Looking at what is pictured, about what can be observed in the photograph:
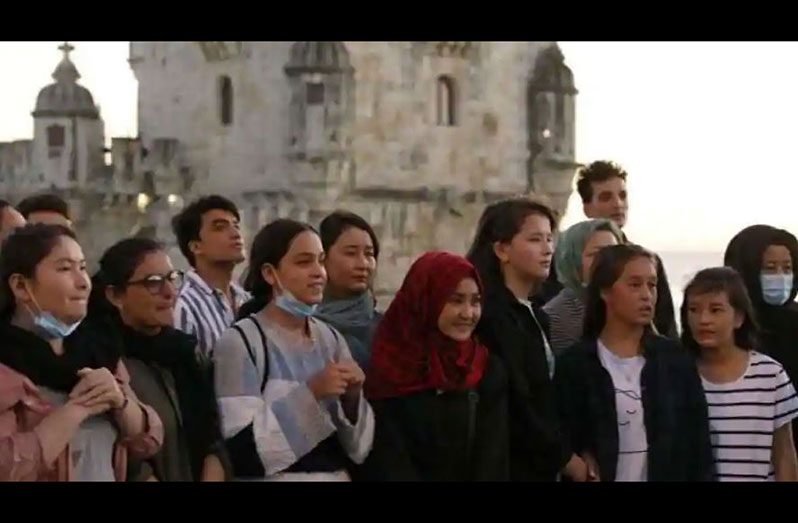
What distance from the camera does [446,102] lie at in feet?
107

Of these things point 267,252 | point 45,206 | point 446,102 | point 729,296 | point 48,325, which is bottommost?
point 48,325

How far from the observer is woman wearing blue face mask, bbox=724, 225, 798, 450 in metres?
8.51

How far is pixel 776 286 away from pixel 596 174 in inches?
66.1

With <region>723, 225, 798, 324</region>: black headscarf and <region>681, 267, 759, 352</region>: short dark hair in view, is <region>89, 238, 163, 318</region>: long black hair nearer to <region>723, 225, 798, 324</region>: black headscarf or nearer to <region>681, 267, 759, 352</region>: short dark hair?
<region>681, 267, 759, 352</region>: short dark hair

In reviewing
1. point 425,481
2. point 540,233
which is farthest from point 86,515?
point 540,233

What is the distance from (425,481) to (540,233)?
1214mm

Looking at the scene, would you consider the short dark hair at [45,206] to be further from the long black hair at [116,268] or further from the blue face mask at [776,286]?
the blue face mask at [776,286]

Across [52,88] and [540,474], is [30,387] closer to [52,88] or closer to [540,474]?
[540,474]

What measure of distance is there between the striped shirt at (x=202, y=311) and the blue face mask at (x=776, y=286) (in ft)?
6.24

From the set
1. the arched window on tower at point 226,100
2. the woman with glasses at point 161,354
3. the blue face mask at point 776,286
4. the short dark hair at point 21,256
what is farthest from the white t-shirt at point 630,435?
the arched window on tower at point 226,100

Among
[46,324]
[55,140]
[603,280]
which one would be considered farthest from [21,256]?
[55,140]

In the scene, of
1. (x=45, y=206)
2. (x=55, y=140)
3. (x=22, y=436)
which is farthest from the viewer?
(x=55, y=140)

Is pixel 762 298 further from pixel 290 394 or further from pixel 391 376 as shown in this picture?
pixel 290 394

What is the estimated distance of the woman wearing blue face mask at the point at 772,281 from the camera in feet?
27.9
